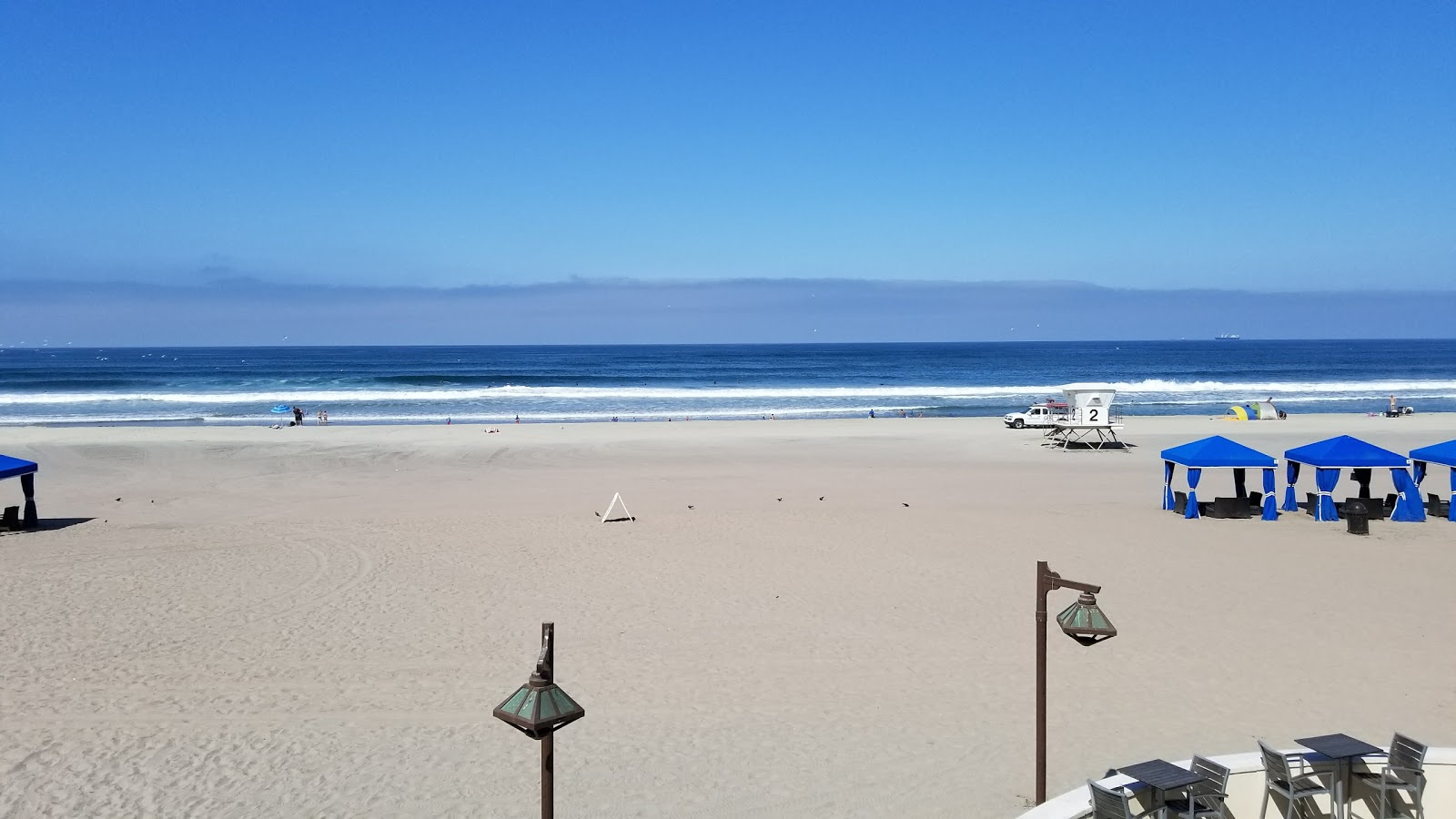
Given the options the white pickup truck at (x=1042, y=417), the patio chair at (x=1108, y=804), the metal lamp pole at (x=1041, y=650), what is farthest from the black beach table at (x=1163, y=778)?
the white pickup truck at (x=1042, y=417)

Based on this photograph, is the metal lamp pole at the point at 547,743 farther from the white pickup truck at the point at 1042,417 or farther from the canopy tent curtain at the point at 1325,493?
the white pickup truck at the point at 1042,417

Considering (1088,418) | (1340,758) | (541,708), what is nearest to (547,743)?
(541,708)

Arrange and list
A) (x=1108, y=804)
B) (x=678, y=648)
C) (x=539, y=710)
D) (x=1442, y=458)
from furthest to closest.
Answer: (x=1442, y=458), (x=678, y=648), (x=1108, y=804), (x=539, y=710)

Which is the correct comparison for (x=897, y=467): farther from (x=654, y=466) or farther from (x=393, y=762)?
(x=393, y=762)

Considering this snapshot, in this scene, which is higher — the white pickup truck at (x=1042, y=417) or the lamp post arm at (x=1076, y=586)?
the lamp post arm at (x=1076, y=586)

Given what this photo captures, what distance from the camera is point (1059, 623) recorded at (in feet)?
18.7

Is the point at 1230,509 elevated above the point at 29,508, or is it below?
below

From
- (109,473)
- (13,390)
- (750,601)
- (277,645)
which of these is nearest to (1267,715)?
(750,601)

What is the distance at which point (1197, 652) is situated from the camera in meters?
9.75

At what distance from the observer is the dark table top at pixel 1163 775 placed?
534 cm

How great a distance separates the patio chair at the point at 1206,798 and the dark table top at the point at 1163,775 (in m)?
0.05

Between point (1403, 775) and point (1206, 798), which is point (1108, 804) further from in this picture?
point (1403, 775)

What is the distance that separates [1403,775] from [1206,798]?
3.93ft

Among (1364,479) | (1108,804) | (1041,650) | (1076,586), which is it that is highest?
(1076,586)
